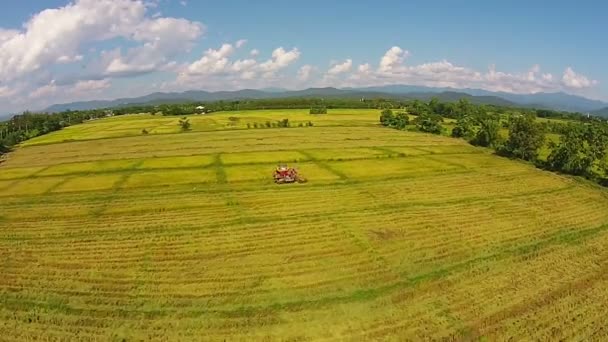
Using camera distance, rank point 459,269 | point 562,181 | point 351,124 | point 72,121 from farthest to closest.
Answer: point 72,121
point 351,124
point 562,181
point 459,269

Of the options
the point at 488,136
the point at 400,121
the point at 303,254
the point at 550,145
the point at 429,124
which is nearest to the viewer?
the point at 303,254

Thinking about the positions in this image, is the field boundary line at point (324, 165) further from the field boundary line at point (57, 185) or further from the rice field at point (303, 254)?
the field boundary line at point (57, 185)

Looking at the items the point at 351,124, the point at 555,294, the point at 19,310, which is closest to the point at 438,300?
the point at 555,294

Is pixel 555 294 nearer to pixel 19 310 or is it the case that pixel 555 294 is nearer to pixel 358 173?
pixel 19 310

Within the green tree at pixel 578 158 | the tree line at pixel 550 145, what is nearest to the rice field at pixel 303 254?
the green tree at pixel 578 158

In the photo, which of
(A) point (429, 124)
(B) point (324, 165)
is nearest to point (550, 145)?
(B) point (324, 165)

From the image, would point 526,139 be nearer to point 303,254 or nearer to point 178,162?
point 178,162
